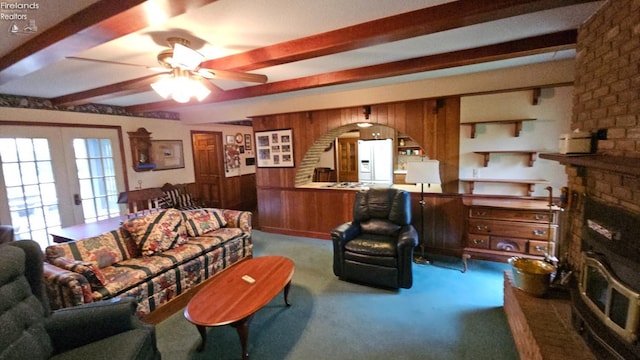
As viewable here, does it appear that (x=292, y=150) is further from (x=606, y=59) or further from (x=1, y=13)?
(x=606, y=59)

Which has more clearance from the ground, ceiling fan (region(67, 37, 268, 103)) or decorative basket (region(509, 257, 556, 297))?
ceiling fan (region(67, 37, 268, 103))

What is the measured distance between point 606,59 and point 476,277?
7.69 feet

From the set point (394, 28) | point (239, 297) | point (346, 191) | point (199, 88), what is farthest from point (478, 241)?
point (199, 88)

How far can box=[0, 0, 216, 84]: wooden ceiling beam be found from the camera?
138 cm

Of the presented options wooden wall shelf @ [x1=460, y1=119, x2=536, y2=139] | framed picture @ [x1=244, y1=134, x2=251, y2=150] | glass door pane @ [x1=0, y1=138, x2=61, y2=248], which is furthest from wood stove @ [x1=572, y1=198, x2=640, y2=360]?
framed picture @ [x1=244, y1=134, x2=251, y2=150]

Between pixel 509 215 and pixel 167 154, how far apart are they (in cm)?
587

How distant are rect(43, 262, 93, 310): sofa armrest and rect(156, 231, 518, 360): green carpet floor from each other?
690 mm

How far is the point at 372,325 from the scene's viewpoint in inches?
90.8

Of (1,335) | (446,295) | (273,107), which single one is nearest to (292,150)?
(273,107)

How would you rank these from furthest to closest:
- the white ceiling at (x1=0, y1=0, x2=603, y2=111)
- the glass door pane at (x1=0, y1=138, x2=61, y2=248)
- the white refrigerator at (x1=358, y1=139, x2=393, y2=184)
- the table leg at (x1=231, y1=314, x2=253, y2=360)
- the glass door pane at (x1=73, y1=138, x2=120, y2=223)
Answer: the white refrigerator at (x1=358, y1=139, x2=393, y2=184) → the glass door pane at (x1=73, y1=138, x2=120, y2=223) → the glass door pane at (x1=0, y1=138, x2=61, y2=248) → the table leg at (x1=231, y1=314, x2=253, y2=360) → the white ceiling at (x1=0, y1=0, x2=603, y2=111)

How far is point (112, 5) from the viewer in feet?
4.76

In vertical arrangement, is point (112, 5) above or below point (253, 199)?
above

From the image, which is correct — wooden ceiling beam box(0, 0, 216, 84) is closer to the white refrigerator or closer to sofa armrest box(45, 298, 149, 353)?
sofa armrest box(45, 298, 149, 353)
